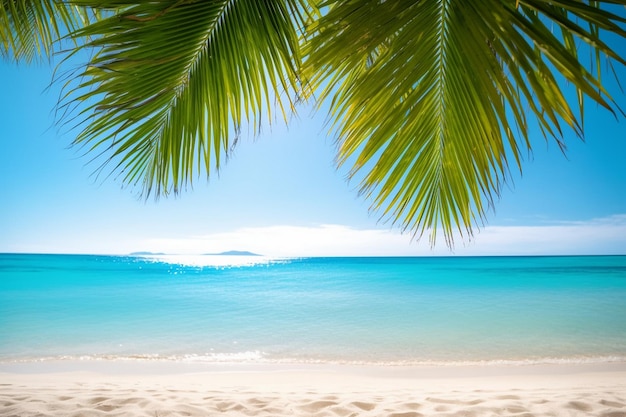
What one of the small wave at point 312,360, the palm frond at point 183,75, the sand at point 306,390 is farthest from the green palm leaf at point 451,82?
the small wave at point 312,360

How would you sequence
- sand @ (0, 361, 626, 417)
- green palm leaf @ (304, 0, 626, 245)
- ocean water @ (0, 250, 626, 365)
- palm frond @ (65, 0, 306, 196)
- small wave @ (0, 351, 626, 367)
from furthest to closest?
ocean water @ (0, 250, 626, 365), small wave @ (0, 351, 626, 367), sand @ (0, 361, 626, 417), palm frond @ (65, 0, 306, 196), green palm leaf @ (304, 0, 626, 245)

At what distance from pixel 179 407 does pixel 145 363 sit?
3.13m

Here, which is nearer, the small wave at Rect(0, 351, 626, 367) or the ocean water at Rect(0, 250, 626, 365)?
the small wave at Rect(0, 351, 626, 367)

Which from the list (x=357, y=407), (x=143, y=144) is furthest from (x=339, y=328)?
(x=143, y=144)

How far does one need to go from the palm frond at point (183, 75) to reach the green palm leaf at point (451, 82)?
0.19m

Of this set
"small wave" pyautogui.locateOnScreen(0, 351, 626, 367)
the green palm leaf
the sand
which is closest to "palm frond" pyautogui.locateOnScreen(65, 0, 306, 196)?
the green palm leaf

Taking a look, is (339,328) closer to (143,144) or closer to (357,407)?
(357,407)

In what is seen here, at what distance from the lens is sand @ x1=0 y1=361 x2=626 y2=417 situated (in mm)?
2900

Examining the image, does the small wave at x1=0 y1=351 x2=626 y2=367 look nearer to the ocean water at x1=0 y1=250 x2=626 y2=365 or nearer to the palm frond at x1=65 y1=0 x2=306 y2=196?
the ocean water at x1=0 y1=250 x2=626 y2=365

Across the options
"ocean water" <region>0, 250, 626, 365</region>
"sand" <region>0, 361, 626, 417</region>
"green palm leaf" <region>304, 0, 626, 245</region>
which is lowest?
"ocean water" <region>0, 250, 626, 365</region>

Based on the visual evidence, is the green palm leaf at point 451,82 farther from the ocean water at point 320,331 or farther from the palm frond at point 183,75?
the ocean water at point 320,331

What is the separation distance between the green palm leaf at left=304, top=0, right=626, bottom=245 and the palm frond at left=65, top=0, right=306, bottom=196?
7.4 inches

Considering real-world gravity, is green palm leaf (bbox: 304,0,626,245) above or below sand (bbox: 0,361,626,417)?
above

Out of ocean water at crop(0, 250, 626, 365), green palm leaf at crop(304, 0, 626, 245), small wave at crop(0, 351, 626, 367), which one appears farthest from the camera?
ocean water at crop(0, 250, 626, 365)
